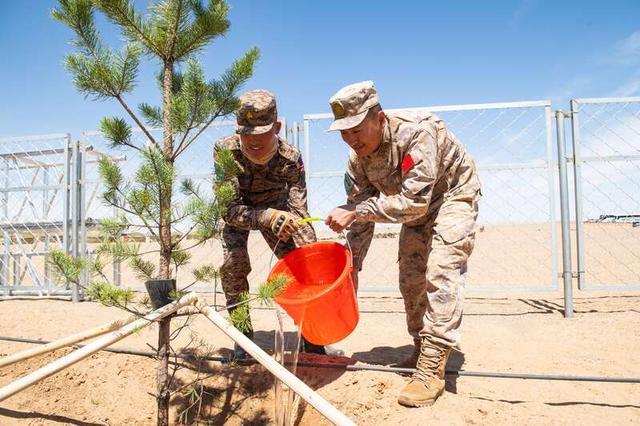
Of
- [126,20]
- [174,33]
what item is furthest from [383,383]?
[126,20]

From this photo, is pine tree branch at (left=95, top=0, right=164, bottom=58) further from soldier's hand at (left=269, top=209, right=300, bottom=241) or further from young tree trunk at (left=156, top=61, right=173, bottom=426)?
soldier's hand at (left=269, top=209, right=300, bottom=241)

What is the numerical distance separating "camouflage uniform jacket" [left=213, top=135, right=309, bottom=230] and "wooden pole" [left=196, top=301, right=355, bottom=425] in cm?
106

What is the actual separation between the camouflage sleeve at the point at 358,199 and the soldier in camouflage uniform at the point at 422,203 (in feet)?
0.03

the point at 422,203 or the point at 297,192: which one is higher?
the point at 297,192

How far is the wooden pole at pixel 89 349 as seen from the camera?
5.83ft

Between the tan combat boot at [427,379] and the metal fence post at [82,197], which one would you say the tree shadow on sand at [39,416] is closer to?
Result: the tan combat boot at [427,379]

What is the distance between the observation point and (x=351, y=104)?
234cm

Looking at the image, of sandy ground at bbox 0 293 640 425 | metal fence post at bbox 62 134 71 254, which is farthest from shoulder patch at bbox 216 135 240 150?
metal fence post at bbox 62 134 71 254

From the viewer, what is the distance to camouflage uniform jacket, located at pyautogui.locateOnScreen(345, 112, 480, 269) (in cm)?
231

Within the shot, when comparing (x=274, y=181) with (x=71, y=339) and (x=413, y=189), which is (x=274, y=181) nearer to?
(x=413, y=189)


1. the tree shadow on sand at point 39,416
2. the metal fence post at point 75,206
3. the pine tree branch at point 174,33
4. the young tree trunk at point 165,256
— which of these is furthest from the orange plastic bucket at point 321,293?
the metal fence post at point 75,206

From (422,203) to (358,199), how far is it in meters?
0.61

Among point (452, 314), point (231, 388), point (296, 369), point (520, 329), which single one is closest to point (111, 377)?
point (231, 388)

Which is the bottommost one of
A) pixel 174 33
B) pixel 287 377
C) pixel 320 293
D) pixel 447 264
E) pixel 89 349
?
pixel 287 377
